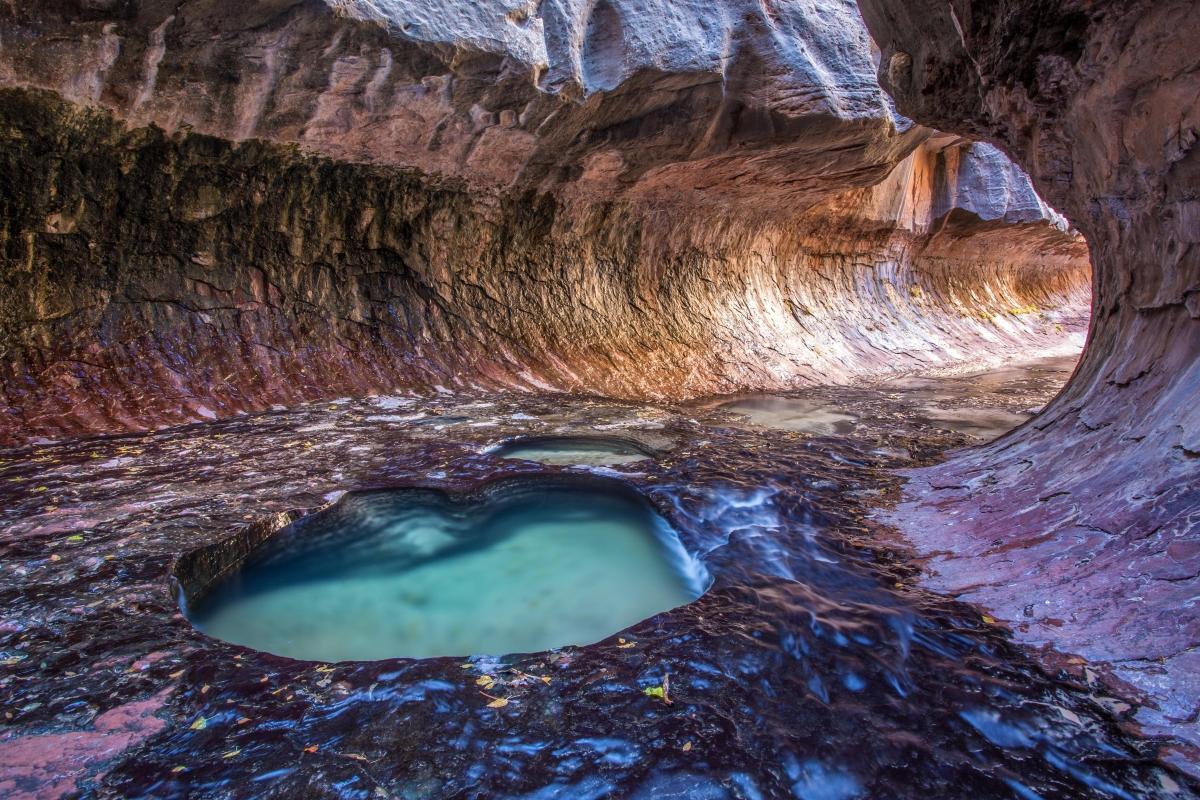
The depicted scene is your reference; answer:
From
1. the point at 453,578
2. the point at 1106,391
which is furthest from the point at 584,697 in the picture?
the point at 1106,391

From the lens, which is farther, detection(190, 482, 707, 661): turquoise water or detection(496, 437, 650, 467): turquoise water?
detection(496, 437, 650, 467): turquoise water

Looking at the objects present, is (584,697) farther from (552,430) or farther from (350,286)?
(350,286)

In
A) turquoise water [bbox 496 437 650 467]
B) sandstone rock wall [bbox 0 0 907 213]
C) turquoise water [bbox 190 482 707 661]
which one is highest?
sandstone rock wall [bbox 0 0 907 213]

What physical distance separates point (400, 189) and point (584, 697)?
544 centimetres

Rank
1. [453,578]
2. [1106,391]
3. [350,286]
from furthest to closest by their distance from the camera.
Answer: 1. [350,286]
2. [1106,391]
3. [453,578]

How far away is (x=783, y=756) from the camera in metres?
1.66

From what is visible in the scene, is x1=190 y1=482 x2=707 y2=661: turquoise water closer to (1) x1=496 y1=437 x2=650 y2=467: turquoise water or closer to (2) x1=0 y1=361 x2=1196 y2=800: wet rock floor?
(2) x1=0 y1=361 x2=1196 y2=800: wet rock floor

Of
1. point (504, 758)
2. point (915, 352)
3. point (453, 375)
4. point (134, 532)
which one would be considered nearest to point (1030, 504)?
point (504, 758)

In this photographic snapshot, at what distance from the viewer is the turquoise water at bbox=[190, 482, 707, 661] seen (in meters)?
2.44

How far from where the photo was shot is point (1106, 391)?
3.25 metres

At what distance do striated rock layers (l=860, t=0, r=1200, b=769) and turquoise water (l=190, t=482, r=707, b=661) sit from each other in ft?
4.12

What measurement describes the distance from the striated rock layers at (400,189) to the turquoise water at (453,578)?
8.69ft

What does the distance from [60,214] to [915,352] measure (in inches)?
430

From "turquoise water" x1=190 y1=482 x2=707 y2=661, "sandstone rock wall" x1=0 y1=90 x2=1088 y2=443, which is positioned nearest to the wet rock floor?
"turquoise water" x1=190 y1=482 x2=707 y2=661
